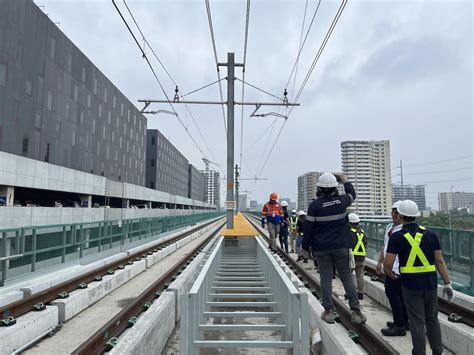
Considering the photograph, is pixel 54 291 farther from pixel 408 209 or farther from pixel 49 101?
pixel 49 101

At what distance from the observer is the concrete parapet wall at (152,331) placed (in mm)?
4312

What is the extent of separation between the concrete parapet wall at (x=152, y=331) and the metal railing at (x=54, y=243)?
3.97m

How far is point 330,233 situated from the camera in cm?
514

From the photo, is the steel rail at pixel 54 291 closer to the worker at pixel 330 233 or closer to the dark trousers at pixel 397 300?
the worker at pixel 330 233

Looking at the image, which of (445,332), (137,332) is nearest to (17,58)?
(137,332)

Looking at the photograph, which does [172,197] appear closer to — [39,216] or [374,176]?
[374,176]

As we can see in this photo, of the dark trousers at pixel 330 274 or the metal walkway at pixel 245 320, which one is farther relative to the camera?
the dark trousers at pixel 330 274

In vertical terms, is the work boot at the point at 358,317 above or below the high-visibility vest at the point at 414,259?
below

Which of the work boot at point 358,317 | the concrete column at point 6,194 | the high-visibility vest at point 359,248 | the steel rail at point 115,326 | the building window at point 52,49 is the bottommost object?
the steel rail at point 115,326

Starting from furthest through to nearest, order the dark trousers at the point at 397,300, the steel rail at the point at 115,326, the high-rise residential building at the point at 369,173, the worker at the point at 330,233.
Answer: the high-rise residential building at the point at 369,173, the dark trousers at the point at 397,300, the worker at the point at 330,233, the steel rail at the point at 115,326

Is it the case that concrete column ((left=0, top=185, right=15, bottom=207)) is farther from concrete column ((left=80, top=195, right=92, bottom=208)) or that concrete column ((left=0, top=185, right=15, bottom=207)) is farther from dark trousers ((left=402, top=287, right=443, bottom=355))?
dark trousers ((left=402, top=287, right=443, bottom=355))

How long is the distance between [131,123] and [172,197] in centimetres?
2679

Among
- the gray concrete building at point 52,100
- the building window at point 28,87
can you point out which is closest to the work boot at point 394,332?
the gray concrete building at point 52,100

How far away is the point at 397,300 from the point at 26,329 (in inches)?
230
